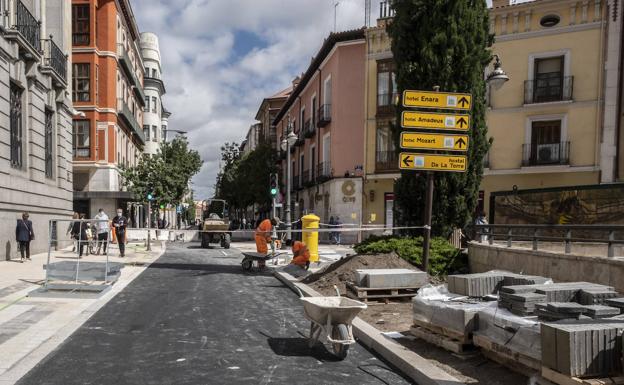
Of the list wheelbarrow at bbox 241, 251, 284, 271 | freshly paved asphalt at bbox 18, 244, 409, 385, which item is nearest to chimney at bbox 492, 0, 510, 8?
wheelbarrow at bbox 241, 251, 284, 271

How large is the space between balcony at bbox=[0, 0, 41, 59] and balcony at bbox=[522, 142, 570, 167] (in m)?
23.6

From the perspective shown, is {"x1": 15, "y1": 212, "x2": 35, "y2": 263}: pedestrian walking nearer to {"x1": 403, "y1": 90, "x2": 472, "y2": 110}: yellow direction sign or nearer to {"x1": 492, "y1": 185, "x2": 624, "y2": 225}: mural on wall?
{"x1": 403, "y1": 90, "x2": 472, "y2": 110}: yellow direction sign

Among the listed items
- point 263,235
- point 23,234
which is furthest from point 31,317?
point 23,234

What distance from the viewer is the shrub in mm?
10531

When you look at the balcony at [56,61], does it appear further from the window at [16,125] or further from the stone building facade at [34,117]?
the window at [16,125]

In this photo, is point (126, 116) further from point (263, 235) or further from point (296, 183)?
point (263, 235)

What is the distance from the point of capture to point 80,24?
105 feet

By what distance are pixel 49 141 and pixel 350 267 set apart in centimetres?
1548

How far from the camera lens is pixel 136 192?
27125 mm

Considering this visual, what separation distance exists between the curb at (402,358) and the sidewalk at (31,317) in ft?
12.8

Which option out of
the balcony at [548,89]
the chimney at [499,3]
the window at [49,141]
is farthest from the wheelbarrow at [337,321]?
the chimney at [499,3]

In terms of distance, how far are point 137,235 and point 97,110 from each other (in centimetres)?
917

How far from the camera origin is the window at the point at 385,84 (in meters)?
27.7

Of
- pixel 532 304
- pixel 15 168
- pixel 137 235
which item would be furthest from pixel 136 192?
pixel 532 304
